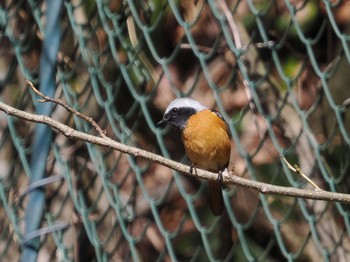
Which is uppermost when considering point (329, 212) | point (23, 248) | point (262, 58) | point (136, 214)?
point (262, 58)

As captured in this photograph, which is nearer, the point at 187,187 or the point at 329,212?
the point at 329,212

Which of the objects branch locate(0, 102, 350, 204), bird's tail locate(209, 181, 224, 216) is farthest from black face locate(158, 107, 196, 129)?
branch locate(0, 102, 350, 204)

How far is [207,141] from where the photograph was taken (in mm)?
3400

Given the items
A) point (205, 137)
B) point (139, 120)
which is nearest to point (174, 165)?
point (205, 137)

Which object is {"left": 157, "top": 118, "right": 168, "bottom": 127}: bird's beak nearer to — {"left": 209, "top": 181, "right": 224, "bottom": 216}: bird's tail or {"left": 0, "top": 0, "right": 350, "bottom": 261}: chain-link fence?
{"left": 0, "top": 0, "right": 350, "bottom": 261}: chain-link fence

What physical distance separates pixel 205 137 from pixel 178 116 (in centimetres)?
14

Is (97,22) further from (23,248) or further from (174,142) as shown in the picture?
(23,248)

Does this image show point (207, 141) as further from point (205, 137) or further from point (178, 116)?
point (178, 116)

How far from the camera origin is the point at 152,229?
430 centimetres

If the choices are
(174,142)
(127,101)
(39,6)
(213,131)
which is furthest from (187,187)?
(39,6)

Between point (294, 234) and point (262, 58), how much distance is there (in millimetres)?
850

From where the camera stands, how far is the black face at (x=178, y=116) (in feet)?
11.2

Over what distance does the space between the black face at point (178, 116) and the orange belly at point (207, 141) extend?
0.04 m

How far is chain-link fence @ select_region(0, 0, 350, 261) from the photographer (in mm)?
3621
